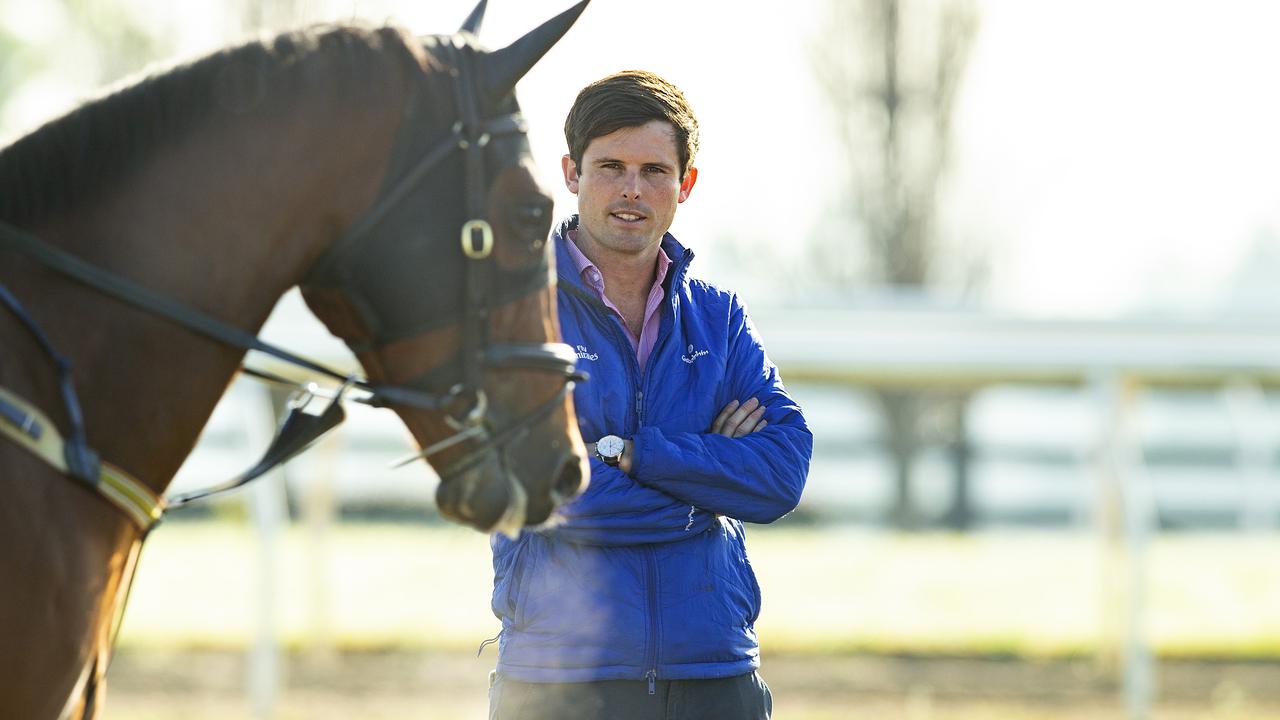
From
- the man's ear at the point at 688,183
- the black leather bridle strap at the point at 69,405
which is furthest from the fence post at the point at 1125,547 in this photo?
the black leather bridle strap at the point at 69,405

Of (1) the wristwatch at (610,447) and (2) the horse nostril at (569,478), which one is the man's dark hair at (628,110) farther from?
(2) the horse nostril at (569,478)

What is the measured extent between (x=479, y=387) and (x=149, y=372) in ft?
1.76

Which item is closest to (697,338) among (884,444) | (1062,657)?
(1062,657)

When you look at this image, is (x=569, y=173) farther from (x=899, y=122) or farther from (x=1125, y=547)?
(x=899, y=122)

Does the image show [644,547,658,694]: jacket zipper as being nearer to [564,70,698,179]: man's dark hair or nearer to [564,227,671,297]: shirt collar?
[564,227,671,297]: shirt collar

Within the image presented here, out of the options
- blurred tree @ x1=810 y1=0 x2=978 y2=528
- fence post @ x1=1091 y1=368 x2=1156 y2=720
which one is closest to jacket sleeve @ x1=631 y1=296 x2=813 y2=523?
fence post @ x1=1091 y1=368 x2=1156 y2=720

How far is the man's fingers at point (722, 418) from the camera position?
301 centimetres

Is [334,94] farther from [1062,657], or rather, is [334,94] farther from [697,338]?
[1062,657]

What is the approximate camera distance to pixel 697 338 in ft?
9.81

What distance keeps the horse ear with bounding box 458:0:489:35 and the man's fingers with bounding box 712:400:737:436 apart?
0.99m

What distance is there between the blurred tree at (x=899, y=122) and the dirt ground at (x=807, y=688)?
35.3 ft

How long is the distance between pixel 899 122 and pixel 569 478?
2013cm

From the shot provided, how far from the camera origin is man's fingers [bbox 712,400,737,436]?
3012 mm

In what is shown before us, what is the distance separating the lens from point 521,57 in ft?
7.90
